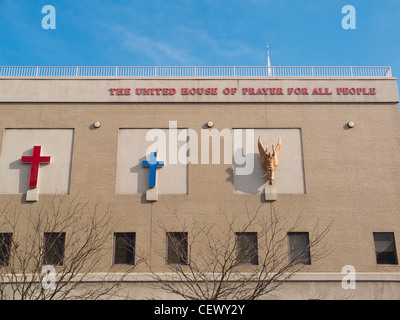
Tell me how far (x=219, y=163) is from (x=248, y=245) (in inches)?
181

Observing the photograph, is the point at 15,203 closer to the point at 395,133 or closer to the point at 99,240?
the point at 99,240

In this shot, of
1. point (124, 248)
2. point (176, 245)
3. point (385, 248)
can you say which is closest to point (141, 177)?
point (124, 248)

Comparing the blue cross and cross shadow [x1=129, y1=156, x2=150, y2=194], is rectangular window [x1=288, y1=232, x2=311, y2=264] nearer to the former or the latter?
the blue cross

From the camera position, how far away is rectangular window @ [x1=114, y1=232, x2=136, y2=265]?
2064 cm

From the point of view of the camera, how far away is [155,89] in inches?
910

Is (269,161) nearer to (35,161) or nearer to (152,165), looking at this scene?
(152,165)

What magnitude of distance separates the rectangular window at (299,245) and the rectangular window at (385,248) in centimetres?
355

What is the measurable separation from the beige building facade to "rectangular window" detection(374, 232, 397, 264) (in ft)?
0.17

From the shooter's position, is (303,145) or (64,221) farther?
(303,145)

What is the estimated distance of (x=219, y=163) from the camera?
21.9 m

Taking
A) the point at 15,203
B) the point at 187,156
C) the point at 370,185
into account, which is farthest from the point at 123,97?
the point at 370,185

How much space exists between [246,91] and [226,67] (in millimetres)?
1923

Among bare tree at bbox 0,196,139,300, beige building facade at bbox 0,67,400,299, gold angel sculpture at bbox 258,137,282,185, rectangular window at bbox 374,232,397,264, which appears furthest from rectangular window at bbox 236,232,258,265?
rectangular window at bbox 374,232,397,264

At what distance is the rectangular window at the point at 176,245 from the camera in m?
20.4
